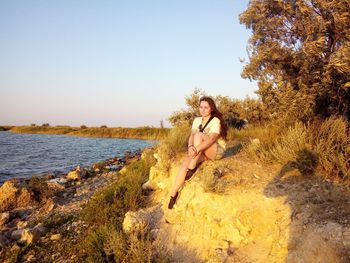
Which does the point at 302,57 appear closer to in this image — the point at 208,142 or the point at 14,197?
the point at 208,142

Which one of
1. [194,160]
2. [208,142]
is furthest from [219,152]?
[194,160]

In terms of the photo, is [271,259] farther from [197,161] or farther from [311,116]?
[311,116]

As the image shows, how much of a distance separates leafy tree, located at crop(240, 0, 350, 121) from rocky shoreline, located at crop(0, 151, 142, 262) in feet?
20.9

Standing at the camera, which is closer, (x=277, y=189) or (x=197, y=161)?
(x=277, y=189)

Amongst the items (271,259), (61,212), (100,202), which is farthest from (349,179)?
(61,212)

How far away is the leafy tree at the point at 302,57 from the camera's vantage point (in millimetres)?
7859

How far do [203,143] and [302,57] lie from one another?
3.94 meters

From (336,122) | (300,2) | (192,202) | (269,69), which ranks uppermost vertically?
(300,2)

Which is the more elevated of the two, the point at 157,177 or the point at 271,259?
the point at 157,177

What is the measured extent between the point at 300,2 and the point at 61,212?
346 inches

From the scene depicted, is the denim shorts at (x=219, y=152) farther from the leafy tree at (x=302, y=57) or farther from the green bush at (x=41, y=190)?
the green bush at (x=41, y=190)

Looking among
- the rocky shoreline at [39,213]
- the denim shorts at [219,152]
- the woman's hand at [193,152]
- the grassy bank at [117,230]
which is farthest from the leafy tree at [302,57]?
the rocky shoreline at [39,213]

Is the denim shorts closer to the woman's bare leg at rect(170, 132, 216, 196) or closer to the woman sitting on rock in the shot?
the woman sitting on rock

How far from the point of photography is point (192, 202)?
626 centimetres
